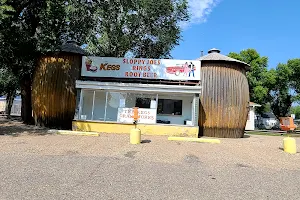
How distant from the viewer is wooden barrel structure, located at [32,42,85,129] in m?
16.4

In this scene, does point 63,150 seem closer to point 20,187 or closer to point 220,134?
point 20,187

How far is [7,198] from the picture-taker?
4.85m

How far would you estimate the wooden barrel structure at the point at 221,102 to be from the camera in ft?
52.4

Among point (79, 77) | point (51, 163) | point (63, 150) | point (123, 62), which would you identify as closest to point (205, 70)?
point (123, 62)

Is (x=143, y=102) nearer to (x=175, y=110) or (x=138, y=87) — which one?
(x=138, y=87)

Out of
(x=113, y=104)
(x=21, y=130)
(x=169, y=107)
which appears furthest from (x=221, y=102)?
(x=21, y=130)

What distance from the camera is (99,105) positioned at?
57.2ft

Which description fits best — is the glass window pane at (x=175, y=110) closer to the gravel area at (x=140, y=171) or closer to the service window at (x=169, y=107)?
the service window at (x=169, y=107)

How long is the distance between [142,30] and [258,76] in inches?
819

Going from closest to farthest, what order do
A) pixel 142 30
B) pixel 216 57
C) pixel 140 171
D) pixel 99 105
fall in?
1. pixel 140 171
2. pixel 216 57
3. pixel 99 105
4. pixel 142 30

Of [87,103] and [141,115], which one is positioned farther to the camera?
[87,103]

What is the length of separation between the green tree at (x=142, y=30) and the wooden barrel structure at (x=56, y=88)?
6.71 ft

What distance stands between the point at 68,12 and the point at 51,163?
9.67 metres

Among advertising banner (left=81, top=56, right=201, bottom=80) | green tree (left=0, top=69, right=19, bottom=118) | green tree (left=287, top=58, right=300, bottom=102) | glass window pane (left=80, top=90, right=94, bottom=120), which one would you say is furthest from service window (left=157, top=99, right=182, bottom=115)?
green tree (left=287, top=58, right=300, bottom=102)
